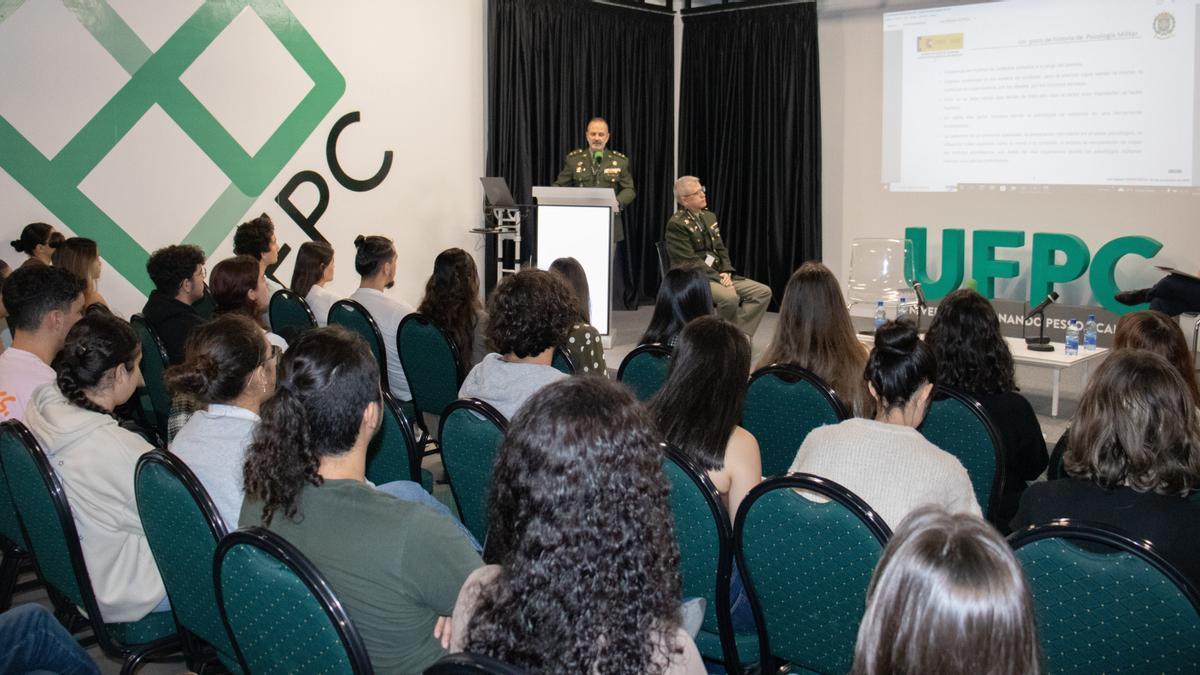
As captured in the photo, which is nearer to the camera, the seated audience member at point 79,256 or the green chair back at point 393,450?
the green chair back at point 393,450

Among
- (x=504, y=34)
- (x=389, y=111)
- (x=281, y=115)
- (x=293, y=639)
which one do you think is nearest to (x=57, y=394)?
(x=293, y=639)

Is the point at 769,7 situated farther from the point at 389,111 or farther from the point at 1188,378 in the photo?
the point at 1188,378

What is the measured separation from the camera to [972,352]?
3027mm

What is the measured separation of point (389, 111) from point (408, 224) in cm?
86

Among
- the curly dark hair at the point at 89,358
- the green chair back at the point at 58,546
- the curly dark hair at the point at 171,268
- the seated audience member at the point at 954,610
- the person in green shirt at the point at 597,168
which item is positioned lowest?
the green chair back at the point at 58,546

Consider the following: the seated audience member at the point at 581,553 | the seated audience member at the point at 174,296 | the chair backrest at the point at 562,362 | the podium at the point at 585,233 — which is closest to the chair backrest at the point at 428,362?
the chair backrest at the point at 562,362

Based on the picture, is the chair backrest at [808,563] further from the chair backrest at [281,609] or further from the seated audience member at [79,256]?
the seated audience member at [79,256]

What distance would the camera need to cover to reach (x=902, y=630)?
108 cm

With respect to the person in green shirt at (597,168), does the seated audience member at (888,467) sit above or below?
below

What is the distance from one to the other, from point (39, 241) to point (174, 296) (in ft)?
6.53

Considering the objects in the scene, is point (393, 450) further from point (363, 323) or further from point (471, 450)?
point (363, 323)

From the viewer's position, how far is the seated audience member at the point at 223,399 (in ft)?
7.43

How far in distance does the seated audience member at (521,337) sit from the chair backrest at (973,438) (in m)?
1.07

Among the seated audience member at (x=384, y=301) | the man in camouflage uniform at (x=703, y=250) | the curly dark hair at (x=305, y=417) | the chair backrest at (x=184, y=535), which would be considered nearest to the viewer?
the curly dark hair at (x=305, y=417)
